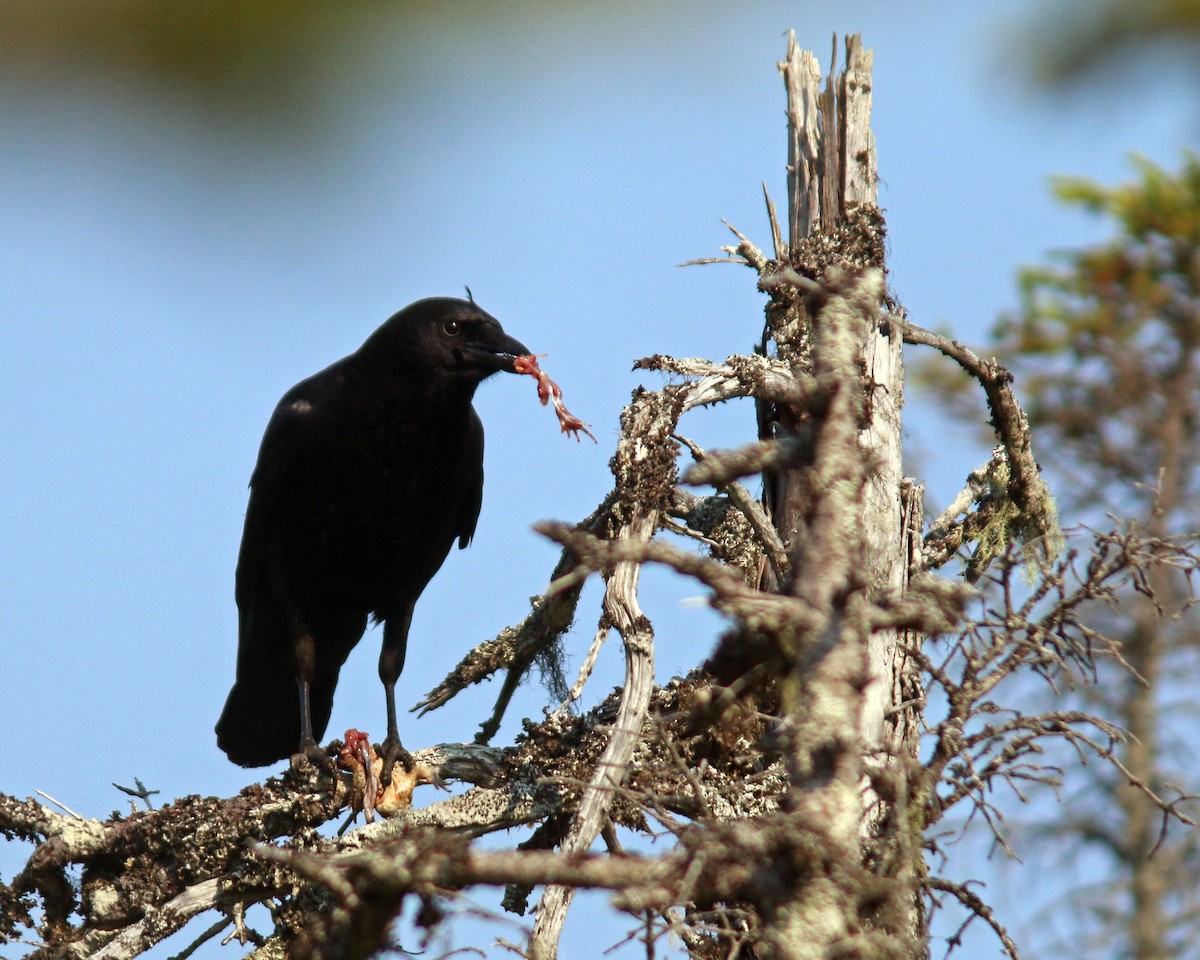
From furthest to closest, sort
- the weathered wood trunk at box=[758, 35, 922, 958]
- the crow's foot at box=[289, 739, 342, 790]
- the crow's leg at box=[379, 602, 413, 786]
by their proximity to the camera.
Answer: the crow's leg at box=[379, 602, 413, 786]
the crow's foot at box=[289, 739, 342, 790]
the weathered wood trunk at box=[758, 35, 922, 958]

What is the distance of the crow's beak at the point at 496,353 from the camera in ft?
18.4

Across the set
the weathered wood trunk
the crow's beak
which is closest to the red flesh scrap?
the crow's beak

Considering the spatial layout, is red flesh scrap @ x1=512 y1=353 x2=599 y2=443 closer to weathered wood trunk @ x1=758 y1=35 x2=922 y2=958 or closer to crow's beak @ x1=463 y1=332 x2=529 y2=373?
crow's beak @ x1=463 y1=332 x2=529 y2=373

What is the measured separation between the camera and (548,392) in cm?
521

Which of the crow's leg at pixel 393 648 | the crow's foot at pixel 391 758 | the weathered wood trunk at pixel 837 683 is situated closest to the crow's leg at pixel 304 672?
the crow's leg at pixel 393 648

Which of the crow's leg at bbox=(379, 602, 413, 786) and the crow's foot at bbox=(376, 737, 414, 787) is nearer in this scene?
the crow's foot at bbox=(376, 737, 414, 787)

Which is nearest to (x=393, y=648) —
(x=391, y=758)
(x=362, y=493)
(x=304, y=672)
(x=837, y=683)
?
(x=304, y=672)

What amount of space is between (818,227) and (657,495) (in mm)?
1279

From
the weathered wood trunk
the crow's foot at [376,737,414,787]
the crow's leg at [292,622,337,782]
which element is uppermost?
the crow's leg at [292,622,337,782]

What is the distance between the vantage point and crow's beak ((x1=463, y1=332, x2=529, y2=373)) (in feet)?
18.4

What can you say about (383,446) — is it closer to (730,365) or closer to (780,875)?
(730,365)

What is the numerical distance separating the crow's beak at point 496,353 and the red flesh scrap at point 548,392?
55 mm

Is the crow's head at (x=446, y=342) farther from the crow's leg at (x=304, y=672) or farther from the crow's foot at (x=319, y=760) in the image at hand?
the crow's foot at (x=319, y=760)

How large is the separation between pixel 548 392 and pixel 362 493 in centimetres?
92
